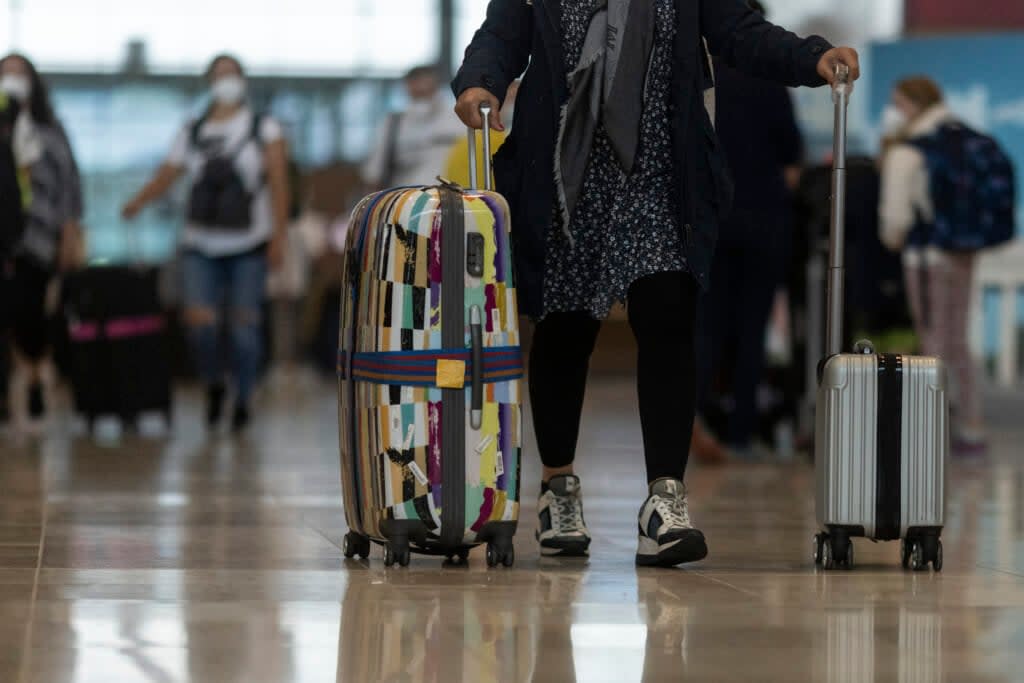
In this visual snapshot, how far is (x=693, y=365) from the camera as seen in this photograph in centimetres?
451

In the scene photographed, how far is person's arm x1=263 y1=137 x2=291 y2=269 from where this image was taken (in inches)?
388

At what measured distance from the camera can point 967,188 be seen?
9.37m

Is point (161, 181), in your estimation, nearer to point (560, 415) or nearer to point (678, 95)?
point (560, 415)

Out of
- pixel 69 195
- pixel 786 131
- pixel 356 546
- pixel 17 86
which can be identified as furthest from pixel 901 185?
pixel 356 546

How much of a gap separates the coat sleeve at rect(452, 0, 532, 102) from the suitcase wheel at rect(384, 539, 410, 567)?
101 centimetres

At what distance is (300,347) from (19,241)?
13.3 m

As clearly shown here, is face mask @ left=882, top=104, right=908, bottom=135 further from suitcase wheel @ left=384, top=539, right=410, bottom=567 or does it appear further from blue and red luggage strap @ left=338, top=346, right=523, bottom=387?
suitcase wheel @ left=384, top=539, right=410, bottom=567

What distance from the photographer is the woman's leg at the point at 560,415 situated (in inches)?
182

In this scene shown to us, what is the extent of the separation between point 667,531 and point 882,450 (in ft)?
1.60

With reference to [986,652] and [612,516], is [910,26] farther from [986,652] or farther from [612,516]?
[986,652]

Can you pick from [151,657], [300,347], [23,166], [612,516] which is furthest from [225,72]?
[300,347]

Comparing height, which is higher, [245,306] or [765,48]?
[765,48]

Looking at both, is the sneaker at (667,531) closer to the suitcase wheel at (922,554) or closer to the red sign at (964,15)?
the suitcase wheel at (922,554)

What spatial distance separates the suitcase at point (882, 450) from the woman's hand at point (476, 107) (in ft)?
2.43
